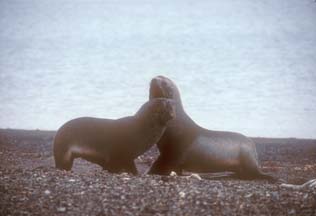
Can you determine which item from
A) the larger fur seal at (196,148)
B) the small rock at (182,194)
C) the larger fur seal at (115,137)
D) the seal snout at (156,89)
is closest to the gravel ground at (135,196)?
the small rock at (182,194)

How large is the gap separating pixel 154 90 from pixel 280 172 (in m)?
2.57

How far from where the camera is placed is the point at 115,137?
8.70 m

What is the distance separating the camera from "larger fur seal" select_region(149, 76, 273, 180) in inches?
365

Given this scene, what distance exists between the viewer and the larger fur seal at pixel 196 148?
9266mm

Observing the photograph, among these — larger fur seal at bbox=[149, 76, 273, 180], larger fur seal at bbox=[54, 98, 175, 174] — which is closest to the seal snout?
larger fur seal at bbox=[149, 76, 273, 180]

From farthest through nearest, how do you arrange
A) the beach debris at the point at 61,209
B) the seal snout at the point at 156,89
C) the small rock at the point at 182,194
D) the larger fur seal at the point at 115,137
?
the seal snout at the point at 156,89 < the larger fur seal at the point at 115,137 < the small rock at the point at 182,194 < the beach debris at the point at 61,209

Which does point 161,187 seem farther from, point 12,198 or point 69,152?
point 69,152

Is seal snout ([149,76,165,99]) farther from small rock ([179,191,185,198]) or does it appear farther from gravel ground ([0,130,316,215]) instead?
small rock ([179,191,185,198])

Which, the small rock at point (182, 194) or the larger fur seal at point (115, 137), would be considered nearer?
the small rock at point (182, 194)

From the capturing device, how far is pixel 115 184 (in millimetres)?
6816

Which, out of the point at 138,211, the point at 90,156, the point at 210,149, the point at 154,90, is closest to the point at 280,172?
the point at 210,149

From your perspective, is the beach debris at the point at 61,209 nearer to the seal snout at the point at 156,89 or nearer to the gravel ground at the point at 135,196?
the gravel ground at the point at 135,196

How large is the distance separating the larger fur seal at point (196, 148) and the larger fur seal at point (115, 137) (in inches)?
21.8

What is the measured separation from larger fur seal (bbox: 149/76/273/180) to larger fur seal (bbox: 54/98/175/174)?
553 millimetres
